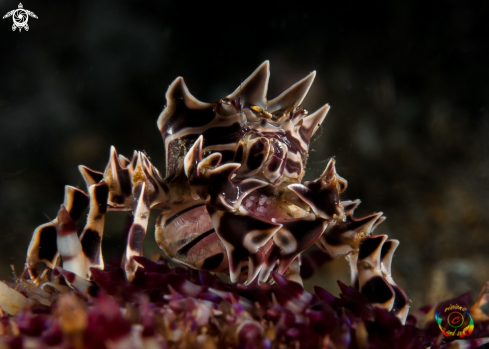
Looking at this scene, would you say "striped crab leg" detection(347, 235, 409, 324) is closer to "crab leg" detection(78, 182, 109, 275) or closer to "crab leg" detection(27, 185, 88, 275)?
"crab leg" detection(78, 182, 109, 275)

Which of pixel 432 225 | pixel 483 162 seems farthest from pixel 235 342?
pixel 483 162

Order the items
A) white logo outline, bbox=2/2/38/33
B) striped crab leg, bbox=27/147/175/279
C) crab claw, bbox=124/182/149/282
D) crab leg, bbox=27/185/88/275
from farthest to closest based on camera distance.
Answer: white logo outline, bbox=2/2/38/33 → crab leg, bbox=27/185/88/275 → striped crab leg, bbox=27/147/175/279 → crab claw, bbox=124/182/149/282

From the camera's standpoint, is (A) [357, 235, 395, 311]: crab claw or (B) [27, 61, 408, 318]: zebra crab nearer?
(B) [27, 61, 408, 318]: zebra crab

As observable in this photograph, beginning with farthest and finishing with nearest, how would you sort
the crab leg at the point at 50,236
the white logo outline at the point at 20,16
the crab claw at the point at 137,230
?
the white logo outline at the point at 20,16
the crab leg at the point at 50,236
the crab claw at the point at 137,230

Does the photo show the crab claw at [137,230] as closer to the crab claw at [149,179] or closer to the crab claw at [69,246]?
the crab claw at [149,179]

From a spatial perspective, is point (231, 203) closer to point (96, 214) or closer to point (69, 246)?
point (96, 214)

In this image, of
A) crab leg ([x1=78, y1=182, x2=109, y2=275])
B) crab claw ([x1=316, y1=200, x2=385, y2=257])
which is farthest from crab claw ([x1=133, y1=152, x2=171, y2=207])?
crab claw ([x1=316, y1=200, x2=385, y2=257])

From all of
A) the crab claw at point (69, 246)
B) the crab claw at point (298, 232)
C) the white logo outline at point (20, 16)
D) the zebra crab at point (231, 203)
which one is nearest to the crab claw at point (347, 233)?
the zebra crab at point (231, 203)

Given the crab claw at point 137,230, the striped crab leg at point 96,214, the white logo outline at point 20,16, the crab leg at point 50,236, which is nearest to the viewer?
the crab claw at point 137,230
